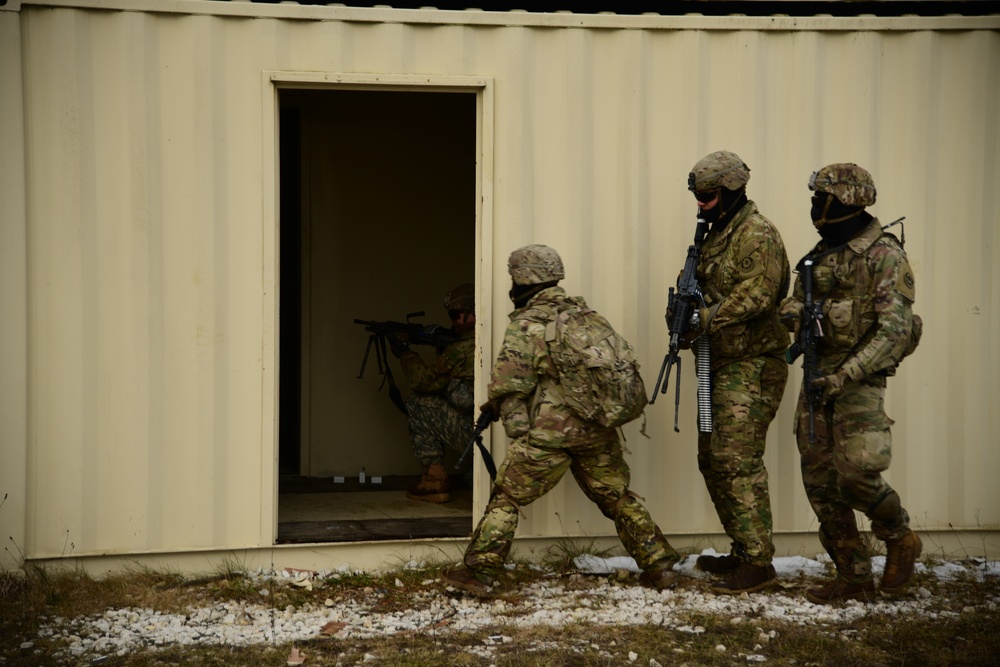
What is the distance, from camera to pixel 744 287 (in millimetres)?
5898

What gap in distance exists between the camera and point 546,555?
22.0 feet

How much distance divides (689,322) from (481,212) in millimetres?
1346

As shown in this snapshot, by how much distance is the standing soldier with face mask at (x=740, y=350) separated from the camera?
594 cm

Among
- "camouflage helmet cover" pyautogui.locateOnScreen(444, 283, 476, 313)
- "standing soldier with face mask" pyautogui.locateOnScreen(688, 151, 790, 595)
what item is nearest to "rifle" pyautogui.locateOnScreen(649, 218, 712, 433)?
"standing soldier with face mask" pyautogui.locateOnScreen(688, 151, 790, 595)

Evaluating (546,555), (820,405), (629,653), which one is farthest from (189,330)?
(820,405)

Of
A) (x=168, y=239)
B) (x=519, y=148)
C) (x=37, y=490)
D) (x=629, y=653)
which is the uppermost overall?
(x=519, y=148)

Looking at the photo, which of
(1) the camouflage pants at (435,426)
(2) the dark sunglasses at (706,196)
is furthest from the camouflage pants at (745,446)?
(1) the camouflage pants at (435,426)

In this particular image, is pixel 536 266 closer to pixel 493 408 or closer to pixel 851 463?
pixel 493 408

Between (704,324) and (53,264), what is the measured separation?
133 inches

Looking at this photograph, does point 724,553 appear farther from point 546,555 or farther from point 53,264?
point 53,264

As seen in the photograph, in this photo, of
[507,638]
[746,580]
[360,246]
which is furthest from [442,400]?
[507,638]

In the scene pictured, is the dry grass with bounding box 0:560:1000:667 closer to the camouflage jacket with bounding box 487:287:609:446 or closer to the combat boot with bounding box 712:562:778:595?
the combat boot with bounding box 712:562:778:595

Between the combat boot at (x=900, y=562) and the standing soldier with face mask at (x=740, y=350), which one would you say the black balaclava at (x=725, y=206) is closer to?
the standing soldier with face mask at (x=740, y=350)

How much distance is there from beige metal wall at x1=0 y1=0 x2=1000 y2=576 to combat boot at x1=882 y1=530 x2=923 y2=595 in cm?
99
